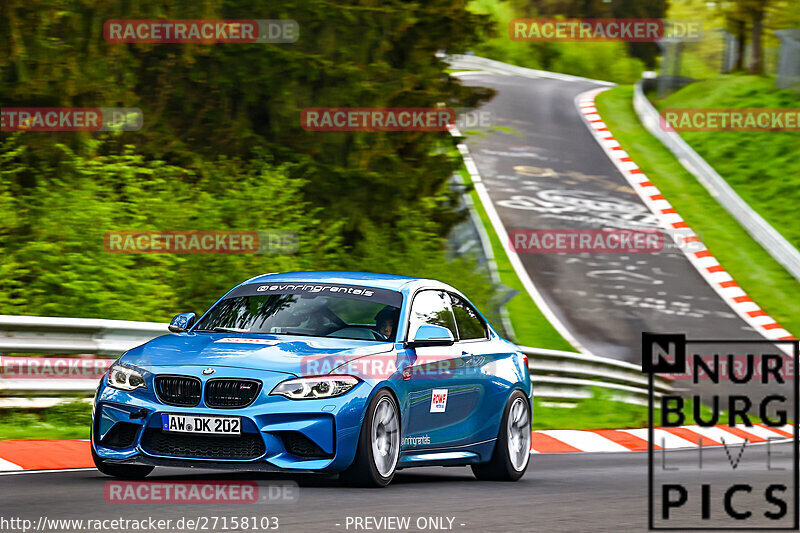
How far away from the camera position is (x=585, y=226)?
1196 inches

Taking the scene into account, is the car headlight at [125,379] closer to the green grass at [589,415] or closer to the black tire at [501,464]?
the black tire at [501,464]

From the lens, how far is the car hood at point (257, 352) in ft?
27.5

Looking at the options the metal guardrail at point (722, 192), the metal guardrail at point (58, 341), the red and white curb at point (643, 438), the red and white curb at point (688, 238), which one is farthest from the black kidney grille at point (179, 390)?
the metal guardrail at point (722, 192)

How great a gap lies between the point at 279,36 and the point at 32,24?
185 inches

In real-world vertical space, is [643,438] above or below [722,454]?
below

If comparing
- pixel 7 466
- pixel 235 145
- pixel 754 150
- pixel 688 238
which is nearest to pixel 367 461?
pixel 7 466

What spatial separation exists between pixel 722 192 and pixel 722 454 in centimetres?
2079

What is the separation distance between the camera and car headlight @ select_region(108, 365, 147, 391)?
843 cm

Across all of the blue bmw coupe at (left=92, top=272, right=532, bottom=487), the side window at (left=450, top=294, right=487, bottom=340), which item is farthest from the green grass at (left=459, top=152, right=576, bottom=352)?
the blue bmw coupe at (left=92, top=272, right=532, bottom=487)

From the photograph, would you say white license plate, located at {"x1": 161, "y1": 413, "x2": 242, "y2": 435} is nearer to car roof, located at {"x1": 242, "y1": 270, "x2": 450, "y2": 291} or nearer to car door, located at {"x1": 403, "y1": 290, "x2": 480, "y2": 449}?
car door, located at {"x1": 403, "y1": 290, "x2": 480, "y2": 449}

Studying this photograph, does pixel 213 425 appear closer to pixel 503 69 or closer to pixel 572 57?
pixel 503 69

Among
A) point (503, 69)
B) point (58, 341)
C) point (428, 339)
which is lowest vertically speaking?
point (58, 341)

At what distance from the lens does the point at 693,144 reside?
39562 mm

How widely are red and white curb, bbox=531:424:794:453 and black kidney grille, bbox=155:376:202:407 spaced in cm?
648
